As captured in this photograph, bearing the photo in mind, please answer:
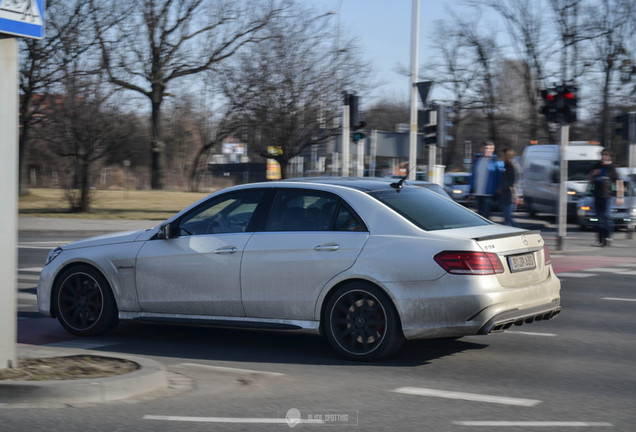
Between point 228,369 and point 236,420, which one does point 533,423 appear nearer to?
point 236,420

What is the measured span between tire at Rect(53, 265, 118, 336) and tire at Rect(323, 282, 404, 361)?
229cm

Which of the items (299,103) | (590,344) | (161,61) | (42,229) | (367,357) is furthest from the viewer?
(161,61)

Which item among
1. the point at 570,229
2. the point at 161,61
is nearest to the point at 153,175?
the point at 161,61

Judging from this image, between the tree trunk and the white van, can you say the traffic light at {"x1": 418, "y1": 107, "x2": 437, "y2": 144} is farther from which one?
the tree trunk

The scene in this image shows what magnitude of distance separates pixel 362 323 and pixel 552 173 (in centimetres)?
2299

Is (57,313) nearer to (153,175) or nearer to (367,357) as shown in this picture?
(367,357)

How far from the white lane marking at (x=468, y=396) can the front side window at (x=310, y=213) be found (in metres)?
1.60

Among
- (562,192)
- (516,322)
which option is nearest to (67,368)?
(516,322)

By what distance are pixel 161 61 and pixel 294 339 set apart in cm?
3210

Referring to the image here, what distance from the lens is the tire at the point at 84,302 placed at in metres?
8.27

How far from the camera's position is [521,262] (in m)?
7.17

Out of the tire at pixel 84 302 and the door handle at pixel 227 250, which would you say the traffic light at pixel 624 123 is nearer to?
the door handle at pixel 227 250

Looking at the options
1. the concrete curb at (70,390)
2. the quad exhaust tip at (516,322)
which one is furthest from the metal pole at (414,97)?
the concrete curb at (70,390)

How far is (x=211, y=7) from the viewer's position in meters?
39.3
